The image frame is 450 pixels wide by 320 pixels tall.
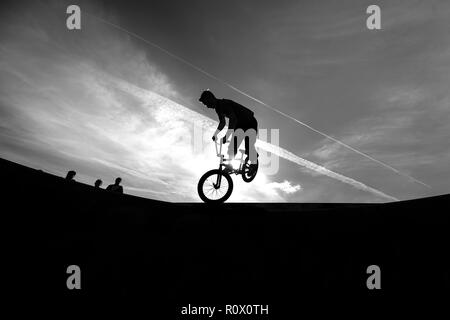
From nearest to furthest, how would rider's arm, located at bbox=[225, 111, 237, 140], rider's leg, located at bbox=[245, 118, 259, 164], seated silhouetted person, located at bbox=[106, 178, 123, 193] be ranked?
rider's arm, located at bbox=[225, 111, 237, 140], rider's leg, located at bbox=[245, 118, 259, 164], seated silhouetted person, located at bbox=[106, 178, 123, 193]

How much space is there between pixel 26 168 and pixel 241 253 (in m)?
4.16

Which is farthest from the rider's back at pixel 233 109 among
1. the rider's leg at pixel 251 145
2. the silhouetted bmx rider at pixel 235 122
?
the rider's leg at pixel 251 145

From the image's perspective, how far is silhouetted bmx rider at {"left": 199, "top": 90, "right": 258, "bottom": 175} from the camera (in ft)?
21.8

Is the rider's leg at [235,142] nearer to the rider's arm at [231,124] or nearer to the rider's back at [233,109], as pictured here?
the rider's arm at [231,124]

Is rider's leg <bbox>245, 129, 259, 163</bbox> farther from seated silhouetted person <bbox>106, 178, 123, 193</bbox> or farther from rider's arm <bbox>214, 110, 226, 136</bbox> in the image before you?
seated silhouetted person <bbox>106, 178, 123, 193</bbox>

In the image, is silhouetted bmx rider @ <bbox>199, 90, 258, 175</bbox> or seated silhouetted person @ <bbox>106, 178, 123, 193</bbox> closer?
silhouetted bmx rider @ <bbox>199, 90, 258, 175</bbox>

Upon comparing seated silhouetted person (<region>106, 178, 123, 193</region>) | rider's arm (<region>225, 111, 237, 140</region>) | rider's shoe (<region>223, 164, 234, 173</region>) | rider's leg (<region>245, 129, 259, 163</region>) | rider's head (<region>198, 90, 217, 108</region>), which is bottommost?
seated silhouetted person (<region>106, 178, 123, 193</region>)

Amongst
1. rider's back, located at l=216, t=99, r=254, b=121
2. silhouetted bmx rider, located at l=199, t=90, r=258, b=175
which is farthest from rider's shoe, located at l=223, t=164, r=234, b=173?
rider's back, located at l=216, t=99, r=254, b=121

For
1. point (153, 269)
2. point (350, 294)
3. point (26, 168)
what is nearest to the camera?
point (350, 294)

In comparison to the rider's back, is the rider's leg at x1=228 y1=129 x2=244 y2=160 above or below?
below
